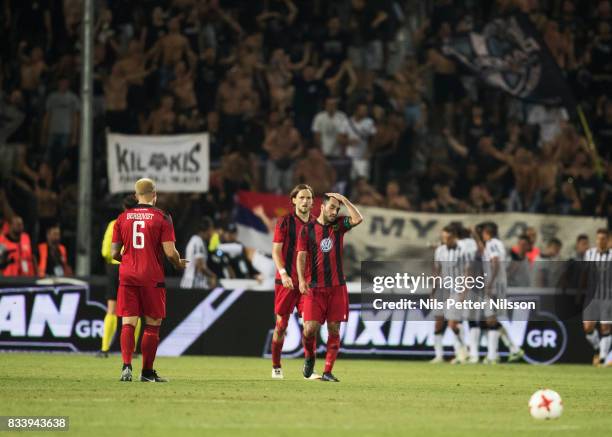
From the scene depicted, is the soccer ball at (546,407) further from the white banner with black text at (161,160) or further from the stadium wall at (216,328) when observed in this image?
the white banner with black text at (161,160)

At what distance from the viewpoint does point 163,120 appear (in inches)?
1043

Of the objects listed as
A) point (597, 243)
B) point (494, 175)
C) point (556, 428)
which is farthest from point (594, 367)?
point (556, 428)

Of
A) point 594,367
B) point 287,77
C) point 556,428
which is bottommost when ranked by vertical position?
point 594,367

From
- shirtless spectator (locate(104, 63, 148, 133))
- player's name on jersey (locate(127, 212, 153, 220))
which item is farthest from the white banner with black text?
player's name on jersey (locate(127, 212, 153, 220))

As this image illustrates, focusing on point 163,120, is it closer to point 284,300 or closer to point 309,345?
point 284,300

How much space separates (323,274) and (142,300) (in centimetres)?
236

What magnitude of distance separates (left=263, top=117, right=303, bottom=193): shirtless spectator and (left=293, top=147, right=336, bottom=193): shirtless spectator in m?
0.40

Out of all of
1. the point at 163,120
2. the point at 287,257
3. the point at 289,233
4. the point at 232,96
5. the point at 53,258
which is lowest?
the point at 53,258

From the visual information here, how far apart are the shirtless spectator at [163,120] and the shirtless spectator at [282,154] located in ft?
6.21

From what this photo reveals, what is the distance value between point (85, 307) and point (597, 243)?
8.77 m

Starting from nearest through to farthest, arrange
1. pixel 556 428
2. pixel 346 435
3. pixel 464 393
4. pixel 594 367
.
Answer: pixel 346 435 → pixel 556 428 → pixel 464 393 → pixel 594 367

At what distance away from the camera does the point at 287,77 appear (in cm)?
2797

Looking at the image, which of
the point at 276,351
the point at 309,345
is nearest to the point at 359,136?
the point at 276,351

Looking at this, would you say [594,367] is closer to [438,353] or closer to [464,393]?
[438,353]
